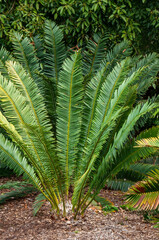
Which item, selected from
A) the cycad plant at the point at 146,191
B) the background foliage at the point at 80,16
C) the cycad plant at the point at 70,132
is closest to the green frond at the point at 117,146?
the cycad plant at the point at 70,132

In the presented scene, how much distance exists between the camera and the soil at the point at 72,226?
293 centimetres

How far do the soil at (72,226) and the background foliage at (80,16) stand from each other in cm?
318

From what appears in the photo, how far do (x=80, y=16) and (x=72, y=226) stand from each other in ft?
12.1

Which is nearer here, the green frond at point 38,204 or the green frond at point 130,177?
the green frond at point 38,204

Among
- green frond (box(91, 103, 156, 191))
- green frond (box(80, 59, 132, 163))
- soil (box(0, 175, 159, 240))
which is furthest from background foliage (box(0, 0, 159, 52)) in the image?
soil (box(0, 175, 159, 240))

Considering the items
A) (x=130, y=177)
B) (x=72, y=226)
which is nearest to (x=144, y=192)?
(x=72, y=226)

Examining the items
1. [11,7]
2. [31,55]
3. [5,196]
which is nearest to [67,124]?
[5,196]

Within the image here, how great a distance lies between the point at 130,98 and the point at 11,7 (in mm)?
3339

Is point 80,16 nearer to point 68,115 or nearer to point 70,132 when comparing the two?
point 68,115

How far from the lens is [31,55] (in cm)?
489

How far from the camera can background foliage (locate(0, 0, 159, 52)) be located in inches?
208

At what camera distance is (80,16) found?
17.7 ft

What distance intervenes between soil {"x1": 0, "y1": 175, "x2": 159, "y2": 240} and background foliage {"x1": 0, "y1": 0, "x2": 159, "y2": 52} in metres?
3.18

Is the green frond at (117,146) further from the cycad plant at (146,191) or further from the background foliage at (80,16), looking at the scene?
the background foliage at (80,16)
